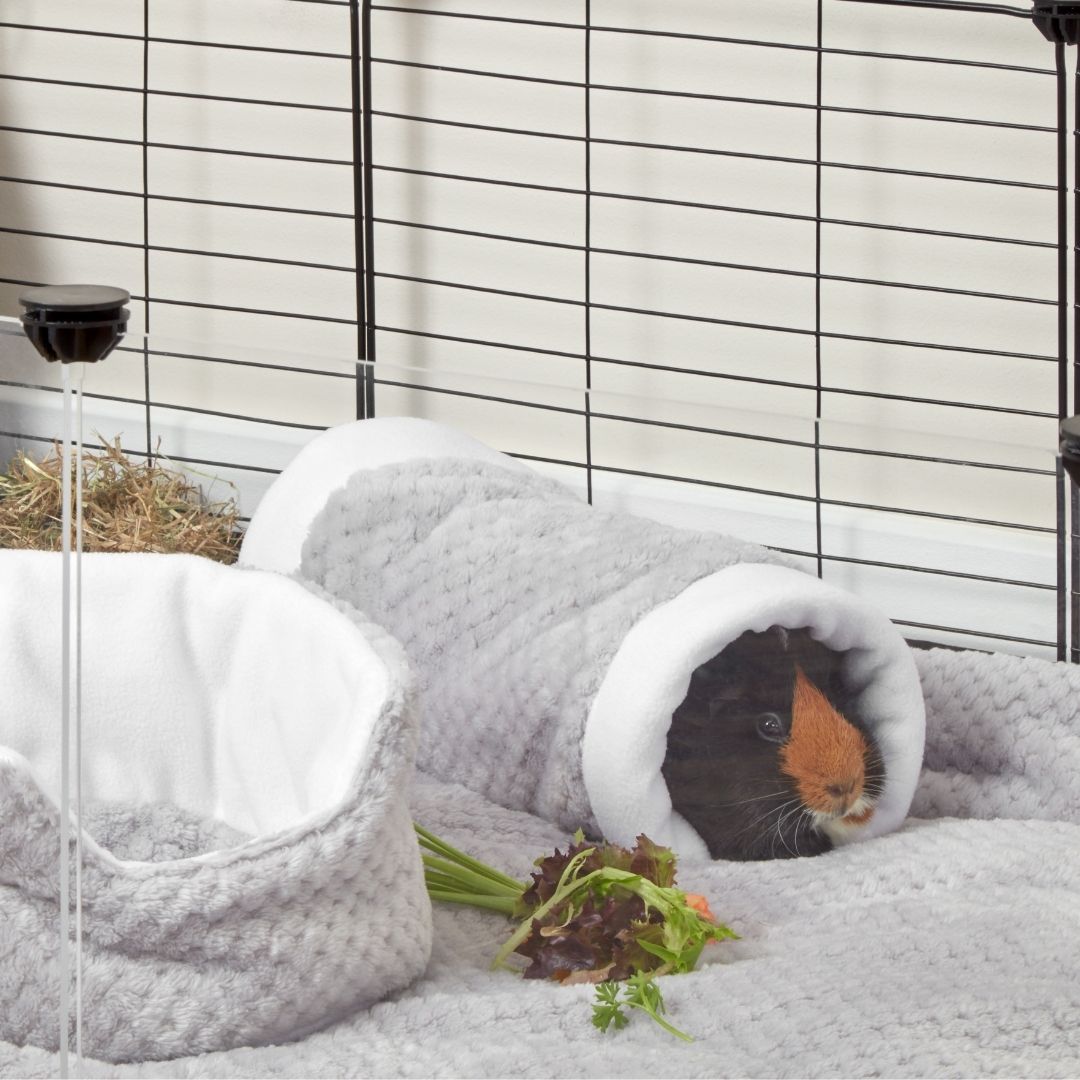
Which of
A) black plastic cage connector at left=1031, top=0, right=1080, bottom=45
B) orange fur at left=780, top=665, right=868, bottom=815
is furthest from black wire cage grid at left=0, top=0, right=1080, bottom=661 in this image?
orange fur at left=780, top=665, right=868, bottom=815

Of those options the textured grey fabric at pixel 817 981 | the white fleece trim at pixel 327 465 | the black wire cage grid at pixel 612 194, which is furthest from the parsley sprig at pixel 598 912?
the black wire cage grid at pixel 612 194

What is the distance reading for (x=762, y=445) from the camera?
2.51 feet

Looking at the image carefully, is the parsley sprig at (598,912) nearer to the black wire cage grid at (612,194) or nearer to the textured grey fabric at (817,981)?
the textured grey fabric at (817,981)

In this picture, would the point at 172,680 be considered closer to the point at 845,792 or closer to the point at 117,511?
the point at 117,511

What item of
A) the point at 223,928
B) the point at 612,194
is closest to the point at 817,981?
the point at 223,928

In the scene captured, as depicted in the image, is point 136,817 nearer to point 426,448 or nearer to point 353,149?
point 426,448

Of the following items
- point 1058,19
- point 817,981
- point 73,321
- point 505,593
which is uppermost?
point 1058,19

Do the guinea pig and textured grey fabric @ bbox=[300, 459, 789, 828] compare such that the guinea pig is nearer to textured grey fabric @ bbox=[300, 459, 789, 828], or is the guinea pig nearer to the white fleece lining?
textured grey fabric @ bbox=[300, 459, 789, 828]

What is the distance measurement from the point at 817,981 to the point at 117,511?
40 cm

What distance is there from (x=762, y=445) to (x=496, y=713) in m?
0.18

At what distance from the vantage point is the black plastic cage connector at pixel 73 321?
0.53 metres

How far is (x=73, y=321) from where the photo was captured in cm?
53

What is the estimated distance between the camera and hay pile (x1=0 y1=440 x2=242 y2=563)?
81 centimetres

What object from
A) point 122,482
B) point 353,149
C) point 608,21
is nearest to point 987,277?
point 608,21
